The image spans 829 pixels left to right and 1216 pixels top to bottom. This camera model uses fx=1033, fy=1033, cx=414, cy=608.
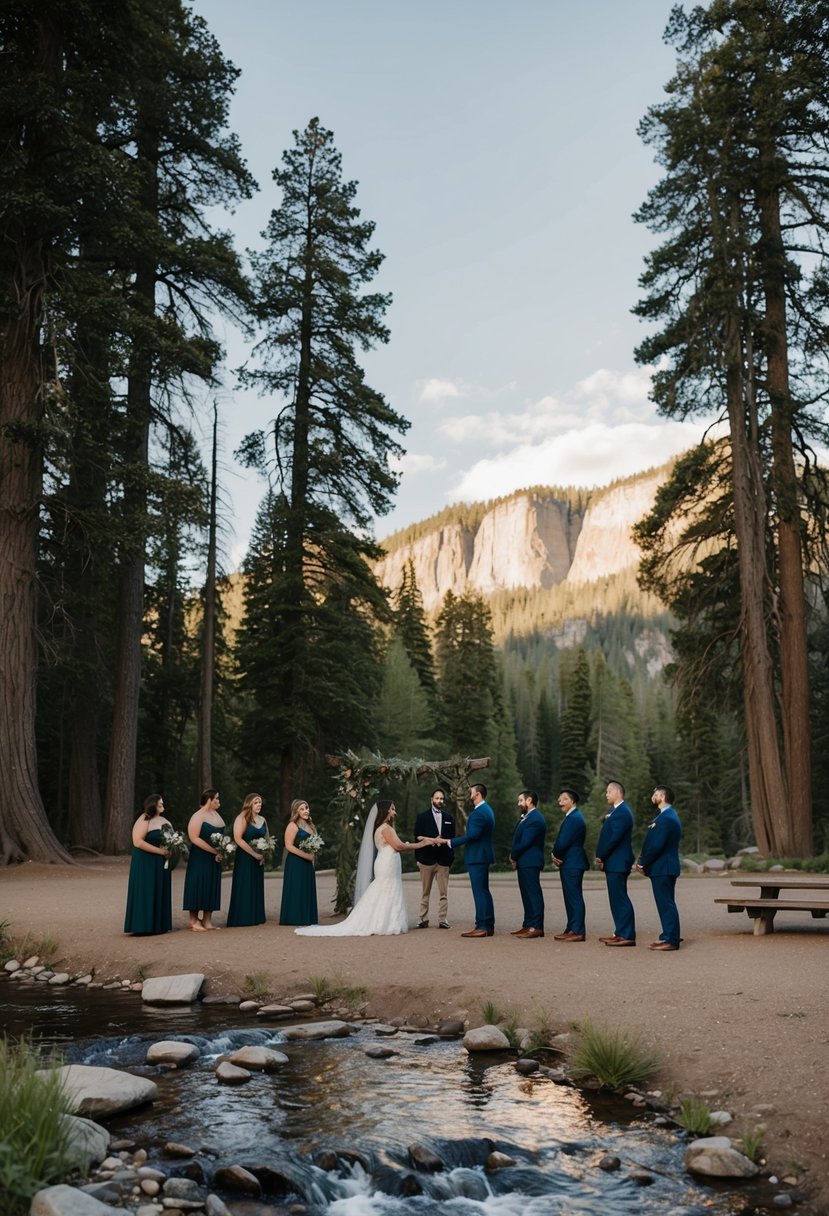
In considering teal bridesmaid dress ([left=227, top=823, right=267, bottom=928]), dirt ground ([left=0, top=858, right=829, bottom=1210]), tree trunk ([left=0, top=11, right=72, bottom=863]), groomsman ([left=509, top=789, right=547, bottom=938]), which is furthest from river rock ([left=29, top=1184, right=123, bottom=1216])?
tree trunk ([left=0, top=11, right=72, bottom=863])

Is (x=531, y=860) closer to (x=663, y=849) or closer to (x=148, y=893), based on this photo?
(x=663, y=849)

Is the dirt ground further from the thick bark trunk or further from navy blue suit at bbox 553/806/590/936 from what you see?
the thick bark trunk

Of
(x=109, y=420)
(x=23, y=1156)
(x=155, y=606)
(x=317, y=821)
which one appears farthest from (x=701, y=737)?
(x=23, y=1156)

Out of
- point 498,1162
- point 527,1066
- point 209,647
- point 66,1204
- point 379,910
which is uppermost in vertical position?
point 209,647

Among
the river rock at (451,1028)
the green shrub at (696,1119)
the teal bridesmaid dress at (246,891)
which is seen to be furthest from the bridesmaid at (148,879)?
the green shrub at (696,1119)

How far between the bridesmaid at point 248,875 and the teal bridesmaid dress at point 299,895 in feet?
1.15

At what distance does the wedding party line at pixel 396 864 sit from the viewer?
11180 millimetres

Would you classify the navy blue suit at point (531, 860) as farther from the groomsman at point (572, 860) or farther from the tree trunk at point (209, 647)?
the tree trunk at point (209, 647)

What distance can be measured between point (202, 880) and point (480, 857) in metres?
3.60

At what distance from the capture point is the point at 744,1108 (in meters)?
6.41

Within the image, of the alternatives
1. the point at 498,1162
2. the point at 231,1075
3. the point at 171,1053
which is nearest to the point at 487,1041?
the point at 231,1075

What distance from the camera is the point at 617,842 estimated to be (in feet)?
36.7

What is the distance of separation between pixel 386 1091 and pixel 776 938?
616cm

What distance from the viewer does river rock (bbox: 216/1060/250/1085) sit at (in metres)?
7.27
